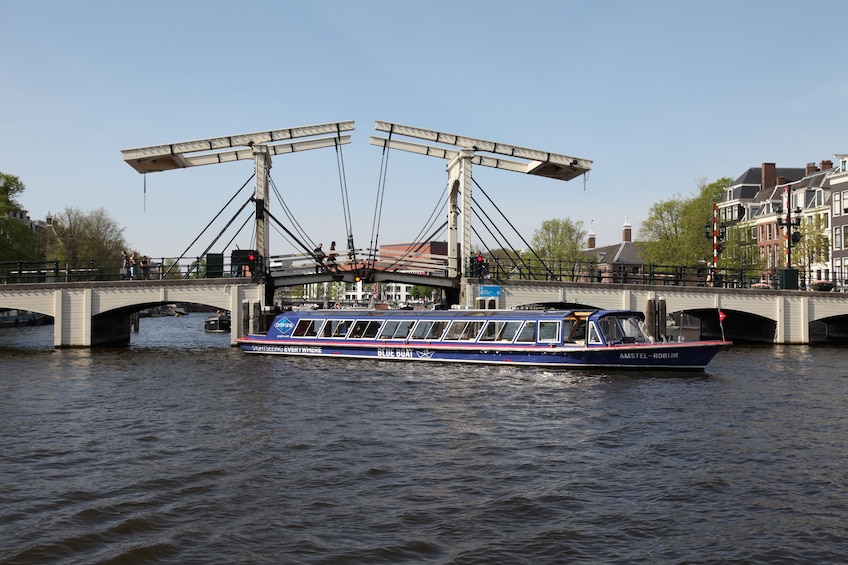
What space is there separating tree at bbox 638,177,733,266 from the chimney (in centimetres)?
719

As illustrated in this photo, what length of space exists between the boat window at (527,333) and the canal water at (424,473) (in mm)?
4191

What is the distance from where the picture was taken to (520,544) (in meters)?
9.01

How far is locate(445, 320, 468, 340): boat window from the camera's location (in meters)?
28.5

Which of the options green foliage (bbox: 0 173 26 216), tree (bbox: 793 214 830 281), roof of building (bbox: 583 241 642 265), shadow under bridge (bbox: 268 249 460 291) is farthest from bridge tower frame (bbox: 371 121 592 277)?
roof of building (bbox: 583 241 642 265)

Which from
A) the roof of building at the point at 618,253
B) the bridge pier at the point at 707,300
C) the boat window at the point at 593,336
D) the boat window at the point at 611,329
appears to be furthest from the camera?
the roof of building at the point at 618,253

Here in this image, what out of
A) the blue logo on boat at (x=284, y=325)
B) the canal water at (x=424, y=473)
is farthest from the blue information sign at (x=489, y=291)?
the canal water at (x=424, y=473)

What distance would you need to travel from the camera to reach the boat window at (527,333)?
2661cm

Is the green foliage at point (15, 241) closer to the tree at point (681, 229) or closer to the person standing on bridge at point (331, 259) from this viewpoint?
the person standing on bridge at point (331, 259)

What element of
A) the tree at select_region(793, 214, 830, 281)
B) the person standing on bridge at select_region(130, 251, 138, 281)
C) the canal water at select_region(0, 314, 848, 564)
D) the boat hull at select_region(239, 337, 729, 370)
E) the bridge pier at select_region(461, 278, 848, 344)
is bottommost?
the canal water at select_region(0, 314, 848, 564)

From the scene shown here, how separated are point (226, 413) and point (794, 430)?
12.4m

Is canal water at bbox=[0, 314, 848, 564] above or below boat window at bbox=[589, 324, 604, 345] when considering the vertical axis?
below

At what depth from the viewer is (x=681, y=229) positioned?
63906 millimetres

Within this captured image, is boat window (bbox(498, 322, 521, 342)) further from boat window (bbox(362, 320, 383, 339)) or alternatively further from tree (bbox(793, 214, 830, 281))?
tree (bbox(793, 214, 830, 281))

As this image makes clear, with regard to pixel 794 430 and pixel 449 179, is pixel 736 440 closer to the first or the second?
pixel 794 430
